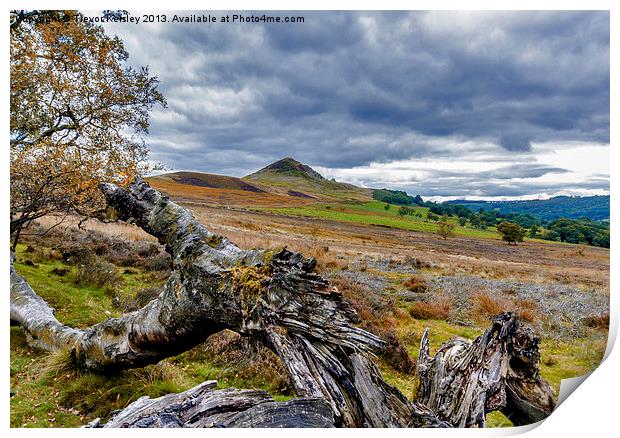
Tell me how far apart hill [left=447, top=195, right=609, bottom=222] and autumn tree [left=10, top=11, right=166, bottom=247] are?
8310mm

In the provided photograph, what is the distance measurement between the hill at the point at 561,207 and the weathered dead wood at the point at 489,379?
10.7 feet

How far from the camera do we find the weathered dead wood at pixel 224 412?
134 inches

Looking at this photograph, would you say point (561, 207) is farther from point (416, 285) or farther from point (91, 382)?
point (91, 382)

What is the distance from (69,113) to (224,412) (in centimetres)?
782

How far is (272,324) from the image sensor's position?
3.58 m

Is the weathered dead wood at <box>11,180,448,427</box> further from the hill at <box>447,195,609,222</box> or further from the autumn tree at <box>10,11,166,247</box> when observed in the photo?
the hill at <box>447,195,609,222</box>

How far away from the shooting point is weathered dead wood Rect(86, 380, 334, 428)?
342 cm

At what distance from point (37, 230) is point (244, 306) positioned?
14946 mm

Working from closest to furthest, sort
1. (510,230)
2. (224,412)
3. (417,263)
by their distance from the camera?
(224,412)
(510,230)
(417,263)

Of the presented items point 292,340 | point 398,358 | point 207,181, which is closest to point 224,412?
point 292,340

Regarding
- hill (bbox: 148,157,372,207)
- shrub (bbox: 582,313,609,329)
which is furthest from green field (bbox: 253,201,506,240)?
shrub (bbox: 582,313,609,329)

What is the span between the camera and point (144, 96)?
29.8ft
